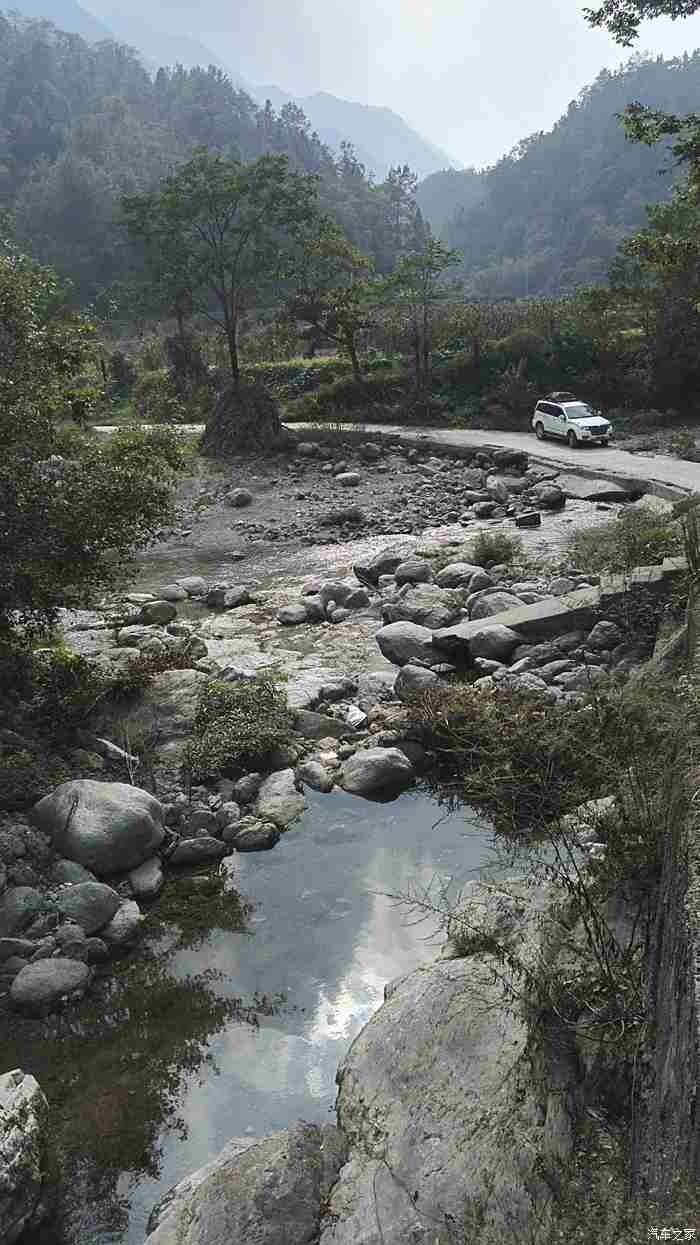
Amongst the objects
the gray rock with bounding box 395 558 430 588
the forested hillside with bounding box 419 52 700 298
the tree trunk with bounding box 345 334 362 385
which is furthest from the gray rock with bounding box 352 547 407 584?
the forested hillside with bounding box 419 52 700 298

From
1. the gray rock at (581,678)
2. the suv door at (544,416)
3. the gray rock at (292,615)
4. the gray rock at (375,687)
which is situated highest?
the suv door at (544,416)

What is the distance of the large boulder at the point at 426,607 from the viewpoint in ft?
45.2

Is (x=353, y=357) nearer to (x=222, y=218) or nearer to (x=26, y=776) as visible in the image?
(x=222, y=218)

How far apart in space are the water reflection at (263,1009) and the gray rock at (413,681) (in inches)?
84.2

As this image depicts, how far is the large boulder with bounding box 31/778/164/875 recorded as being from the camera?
26.2 ft

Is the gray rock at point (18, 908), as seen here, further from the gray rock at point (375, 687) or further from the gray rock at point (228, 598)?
the gray rock at point (228, 598)

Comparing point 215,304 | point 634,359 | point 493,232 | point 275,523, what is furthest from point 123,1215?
point 493,232

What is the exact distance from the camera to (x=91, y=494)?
30.6 ft

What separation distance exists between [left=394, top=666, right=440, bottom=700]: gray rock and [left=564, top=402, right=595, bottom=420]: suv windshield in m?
19.3

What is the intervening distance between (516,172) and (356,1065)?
17335 cm

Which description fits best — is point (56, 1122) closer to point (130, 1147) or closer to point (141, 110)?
point (130, 1147)

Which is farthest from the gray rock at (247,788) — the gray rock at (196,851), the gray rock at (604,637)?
the gray rock at (604,637)

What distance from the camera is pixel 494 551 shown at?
17094 millimetres

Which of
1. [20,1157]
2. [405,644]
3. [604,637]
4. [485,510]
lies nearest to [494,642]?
[405,644]
